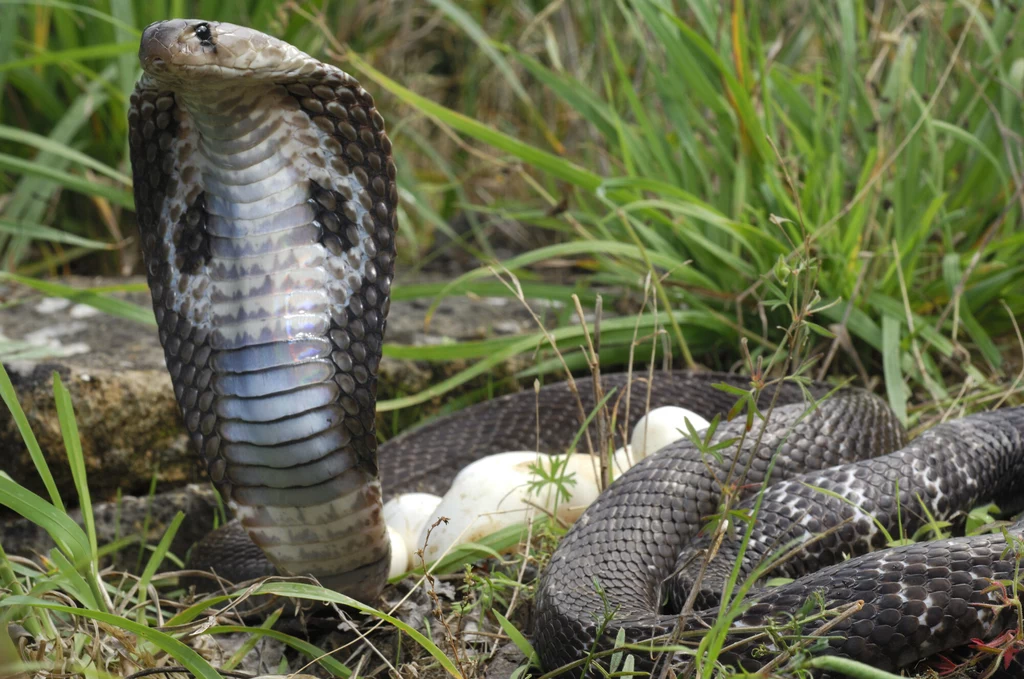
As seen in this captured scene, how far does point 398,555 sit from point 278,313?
29.3 inches

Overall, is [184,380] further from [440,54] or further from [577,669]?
[440,54]

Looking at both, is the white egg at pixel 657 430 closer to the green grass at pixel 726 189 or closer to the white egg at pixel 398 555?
the green grass at pixel 726 189

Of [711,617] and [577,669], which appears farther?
[577,669]

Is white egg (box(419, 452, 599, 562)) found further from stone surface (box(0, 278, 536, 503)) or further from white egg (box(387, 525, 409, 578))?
stone surface (box(0, 278, 536, 503))

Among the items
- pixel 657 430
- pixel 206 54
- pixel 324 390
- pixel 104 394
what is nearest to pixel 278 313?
pixel 324 390

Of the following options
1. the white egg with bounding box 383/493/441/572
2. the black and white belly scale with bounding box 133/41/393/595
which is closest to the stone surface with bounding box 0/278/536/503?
the white egg with bounding box 383/493/441/572

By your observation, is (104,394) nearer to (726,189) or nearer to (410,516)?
(410,516)

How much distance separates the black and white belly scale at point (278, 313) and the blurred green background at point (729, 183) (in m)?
0.90

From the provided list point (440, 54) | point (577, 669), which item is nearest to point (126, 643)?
point (577, 669)

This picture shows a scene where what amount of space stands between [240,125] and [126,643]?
3.16 ft

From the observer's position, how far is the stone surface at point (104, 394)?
3.14 metres

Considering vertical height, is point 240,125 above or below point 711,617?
above

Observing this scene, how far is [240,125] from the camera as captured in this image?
1995mm

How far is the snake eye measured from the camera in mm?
1758
